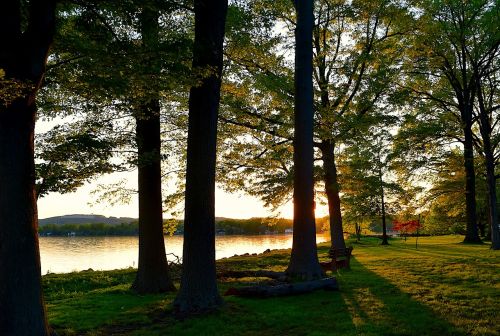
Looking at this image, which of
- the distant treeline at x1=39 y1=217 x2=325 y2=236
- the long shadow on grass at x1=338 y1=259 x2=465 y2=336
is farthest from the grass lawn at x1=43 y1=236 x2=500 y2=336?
the distant treeline at x1=39 y1=217 x2=325 y2=236

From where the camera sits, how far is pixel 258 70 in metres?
20.8

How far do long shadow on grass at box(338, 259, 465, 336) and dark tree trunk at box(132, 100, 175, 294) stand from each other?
5356 mm

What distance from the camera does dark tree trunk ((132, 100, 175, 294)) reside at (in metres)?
12.7

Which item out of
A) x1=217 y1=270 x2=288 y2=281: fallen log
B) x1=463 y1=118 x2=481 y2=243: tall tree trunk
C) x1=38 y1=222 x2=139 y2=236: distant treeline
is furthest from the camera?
x1=38 y1=222 x2=139 y2=236: distant treeline

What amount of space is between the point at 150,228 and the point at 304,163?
531 centimetres

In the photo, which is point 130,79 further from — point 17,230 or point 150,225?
point 150,225

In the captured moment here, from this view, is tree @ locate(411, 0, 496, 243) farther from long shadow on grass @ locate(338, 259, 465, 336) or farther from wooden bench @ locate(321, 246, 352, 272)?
long shadow on grass @ locate(338, 259, 465, 336)

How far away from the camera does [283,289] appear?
452 inches

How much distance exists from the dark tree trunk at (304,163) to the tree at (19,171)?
7937 mm

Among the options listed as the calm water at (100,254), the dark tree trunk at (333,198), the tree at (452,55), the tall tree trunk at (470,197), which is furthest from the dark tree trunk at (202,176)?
the tall tree trunk at (470,197)

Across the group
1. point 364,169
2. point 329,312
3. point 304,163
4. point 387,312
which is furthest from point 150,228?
point 364,169

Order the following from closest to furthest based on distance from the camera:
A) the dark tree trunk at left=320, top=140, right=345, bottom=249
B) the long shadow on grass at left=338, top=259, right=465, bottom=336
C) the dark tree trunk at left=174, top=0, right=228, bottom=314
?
the long shadow on grass at left=338, top=259, right=465, bottom=336
the dark tree trunk at left=174, top=0, right=228, bottom=314
the dark tree trunk at left=320, top=140, right=345, bottom=249

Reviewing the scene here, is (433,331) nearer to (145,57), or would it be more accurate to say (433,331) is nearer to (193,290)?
(193,290)

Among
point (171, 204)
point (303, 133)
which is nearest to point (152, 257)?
point (303, 133)
